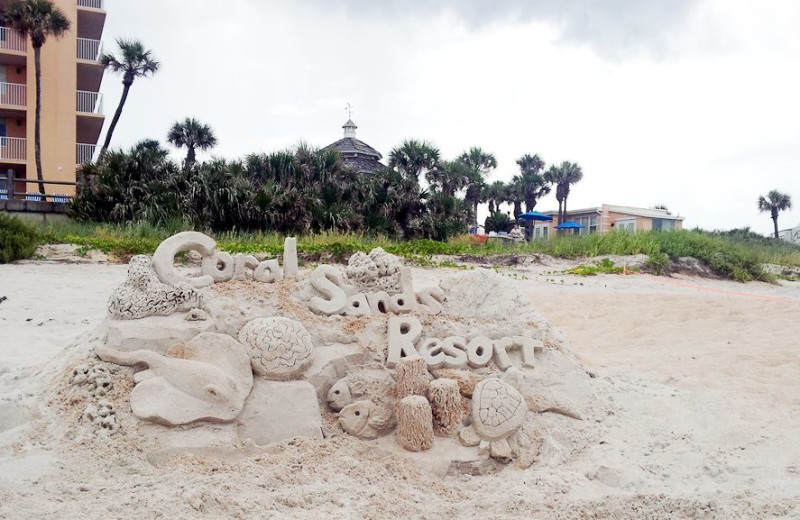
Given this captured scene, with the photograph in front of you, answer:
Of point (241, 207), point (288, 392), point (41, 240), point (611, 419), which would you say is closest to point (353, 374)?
point (288, 392)

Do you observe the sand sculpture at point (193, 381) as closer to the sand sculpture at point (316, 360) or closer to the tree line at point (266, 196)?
the sand sculpture at point (316, 360)

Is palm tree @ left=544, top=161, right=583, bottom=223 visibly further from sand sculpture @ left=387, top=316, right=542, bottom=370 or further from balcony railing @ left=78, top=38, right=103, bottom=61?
sand sculpture @ left=387, top=316, right=542, bottom=370

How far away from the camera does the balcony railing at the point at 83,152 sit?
77.2 ft

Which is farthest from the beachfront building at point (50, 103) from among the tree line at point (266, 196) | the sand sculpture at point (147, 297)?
the sand sculpture at point (147, 297)

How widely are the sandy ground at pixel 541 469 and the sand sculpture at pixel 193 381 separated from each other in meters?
0.29

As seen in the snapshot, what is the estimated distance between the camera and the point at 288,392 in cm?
427

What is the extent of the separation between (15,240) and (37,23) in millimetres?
12643

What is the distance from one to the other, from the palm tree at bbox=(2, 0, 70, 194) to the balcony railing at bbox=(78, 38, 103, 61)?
9.58 feet

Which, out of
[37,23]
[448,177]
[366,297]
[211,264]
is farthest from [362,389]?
[448,177]

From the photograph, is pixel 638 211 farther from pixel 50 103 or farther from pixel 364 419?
pixel 364 419

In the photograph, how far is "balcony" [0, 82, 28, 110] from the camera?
22172 mm

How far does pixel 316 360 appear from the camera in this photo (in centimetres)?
453

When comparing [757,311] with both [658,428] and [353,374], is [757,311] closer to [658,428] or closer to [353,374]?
[658,428]

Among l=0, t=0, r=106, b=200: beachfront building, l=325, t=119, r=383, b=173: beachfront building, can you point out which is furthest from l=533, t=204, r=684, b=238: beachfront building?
l=0, t=0, r=106, b=200: beachfront building
